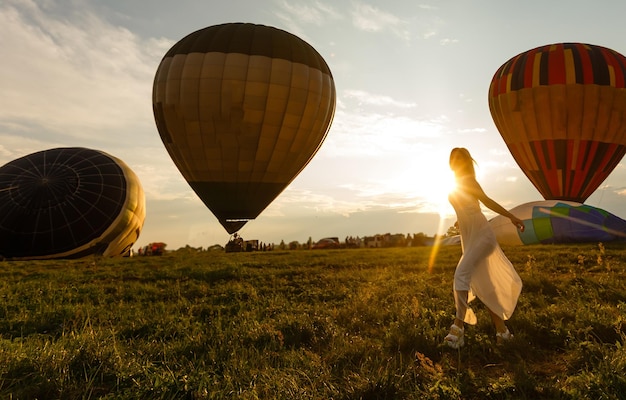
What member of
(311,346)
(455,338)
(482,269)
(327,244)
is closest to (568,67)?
(327,244)

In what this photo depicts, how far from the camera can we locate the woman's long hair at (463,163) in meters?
5.63

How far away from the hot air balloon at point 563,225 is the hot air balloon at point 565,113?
6.66 metres

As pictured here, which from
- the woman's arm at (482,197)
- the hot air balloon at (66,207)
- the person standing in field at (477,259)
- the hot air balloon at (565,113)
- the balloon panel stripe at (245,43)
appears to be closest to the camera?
the person standing in field at (477,259)

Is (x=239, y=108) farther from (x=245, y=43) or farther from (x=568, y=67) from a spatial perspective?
(x=568, y=67)

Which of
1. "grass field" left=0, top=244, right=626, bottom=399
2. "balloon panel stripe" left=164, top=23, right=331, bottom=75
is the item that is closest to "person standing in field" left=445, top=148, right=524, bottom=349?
"grass field" left=0, top=244, right=626, bottom=399

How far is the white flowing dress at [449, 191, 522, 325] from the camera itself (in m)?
5.39

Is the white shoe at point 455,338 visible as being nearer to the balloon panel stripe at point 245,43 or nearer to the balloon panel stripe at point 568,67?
the balloon panel stripe at point 245,43

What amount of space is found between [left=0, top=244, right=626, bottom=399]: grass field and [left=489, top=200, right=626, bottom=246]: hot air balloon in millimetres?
16011

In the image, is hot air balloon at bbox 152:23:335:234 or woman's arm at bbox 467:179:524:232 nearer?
woman's arm at bbox 467:179:524:232

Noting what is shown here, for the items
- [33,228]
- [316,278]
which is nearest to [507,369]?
[316,278]

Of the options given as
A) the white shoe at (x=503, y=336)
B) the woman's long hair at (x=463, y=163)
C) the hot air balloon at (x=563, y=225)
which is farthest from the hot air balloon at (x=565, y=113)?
the white shoe at (x=503, y=336)

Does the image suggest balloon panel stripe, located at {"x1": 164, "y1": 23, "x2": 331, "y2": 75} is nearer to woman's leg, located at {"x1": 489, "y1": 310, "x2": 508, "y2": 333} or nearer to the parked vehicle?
the parked vehicle

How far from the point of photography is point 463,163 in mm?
5625

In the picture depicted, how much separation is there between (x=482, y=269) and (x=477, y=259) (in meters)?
0.18
